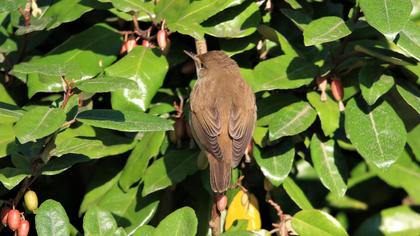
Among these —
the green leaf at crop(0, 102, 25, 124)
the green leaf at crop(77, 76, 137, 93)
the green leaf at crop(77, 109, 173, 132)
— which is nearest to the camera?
the green leaf at crop(77, 76, 137, 93)

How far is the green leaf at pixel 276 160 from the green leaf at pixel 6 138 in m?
1.10

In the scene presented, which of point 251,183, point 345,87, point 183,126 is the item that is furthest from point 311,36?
point 251,183

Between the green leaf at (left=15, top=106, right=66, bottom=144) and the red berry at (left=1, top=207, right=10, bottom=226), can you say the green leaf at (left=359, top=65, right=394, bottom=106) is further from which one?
the red berry at (left=1, top=207, right=10, bottom=226)

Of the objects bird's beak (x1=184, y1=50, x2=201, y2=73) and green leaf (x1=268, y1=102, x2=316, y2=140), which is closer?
green leaf (x1=268, y1=102, x2=316, y2=140)

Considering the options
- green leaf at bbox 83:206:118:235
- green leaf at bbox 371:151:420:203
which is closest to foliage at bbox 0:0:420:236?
green leaf at bbox 83:206:118:235

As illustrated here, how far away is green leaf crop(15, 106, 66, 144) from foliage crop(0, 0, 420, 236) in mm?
152

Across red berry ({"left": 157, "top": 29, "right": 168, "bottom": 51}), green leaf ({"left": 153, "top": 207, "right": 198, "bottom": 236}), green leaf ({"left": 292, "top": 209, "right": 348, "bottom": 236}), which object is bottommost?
green leaf ({"left": 292, "top": 209, "right": 348, "bottom": 236})

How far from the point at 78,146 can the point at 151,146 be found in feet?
1.54

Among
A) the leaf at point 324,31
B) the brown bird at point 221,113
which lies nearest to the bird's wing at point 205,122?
the brown bird at point 221,113

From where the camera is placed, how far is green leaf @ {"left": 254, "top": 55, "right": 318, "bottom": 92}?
3.97 meters

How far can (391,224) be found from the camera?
4.89m

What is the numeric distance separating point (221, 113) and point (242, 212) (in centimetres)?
63

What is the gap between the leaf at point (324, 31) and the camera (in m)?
3.65

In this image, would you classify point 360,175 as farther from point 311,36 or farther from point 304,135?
point 311,36
